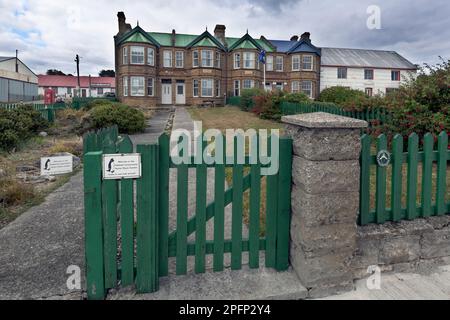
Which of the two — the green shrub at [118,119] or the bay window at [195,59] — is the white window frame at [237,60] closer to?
the bay window at [195,59]

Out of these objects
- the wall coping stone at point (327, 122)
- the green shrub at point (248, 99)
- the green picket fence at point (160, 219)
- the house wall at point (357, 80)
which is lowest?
the green picket fence at point (160, 219)

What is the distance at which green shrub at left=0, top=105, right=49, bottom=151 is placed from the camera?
401 inches

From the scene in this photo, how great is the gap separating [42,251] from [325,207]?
9.33 ft

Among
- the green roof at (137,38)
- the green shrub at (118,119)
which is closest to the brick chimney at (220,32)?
the green roof at (137,38)

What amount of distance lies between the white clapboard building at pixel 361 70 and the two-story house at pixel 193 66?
3941 millimetres

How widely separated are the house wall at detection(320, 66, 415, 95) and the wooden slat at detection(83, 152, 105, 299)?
40085mm

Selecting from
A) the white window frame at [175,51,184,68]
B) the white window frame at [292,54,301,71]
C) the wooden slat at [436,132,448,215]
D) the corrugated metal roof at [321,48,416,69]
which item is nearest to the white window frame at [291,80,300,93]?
the white window frame at [292,54,301,71]

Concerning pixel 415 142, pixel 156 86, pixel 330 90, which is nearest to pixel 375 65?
pixel 330 90

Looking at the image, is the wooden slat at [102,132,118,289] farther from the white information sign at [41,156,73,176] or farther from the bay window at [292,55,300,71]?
the bay window at [292,55,300,71]

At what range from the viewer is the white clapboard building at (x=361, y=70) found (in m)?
39.5

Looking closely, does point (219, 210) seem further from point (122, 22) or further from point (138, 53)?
point (122, 22)

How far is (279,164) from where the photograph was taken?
9.71ft
